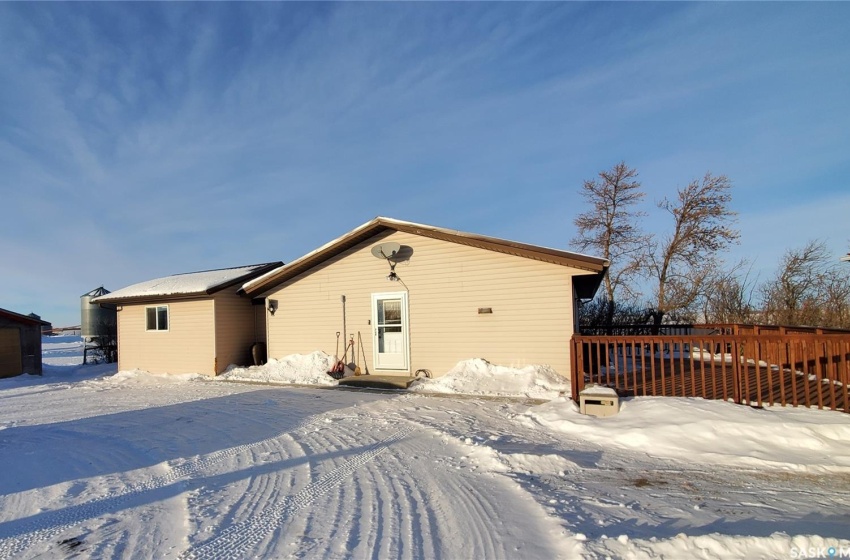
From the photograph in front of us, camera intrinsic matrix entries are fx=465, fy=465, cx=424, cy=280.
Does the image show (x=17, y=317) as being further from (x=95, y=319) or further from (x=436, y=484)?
(x=436, y=484)

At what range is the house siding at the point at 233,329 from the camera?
14.9 metres

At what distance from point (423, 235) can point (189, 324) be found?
8.78 m

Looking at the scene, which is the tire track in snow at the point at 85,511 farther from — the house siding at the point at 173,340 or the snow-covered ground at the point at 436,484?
the house siding at the point at 173,340

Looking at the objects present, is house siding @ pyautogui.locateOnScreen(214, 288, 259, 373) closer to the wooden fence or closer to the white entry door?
the white entry door

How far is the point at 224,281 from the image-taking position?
1507 cm

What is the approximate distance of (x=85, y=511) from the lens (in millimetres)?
4336

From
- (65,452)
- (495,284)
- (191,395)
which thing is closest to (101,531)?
(65,452)

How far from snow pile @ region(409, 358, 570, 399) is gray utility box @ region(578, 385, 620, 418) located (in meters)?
1.95

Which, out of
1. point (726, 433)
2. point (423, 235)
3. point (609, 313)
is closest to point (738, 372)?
point (726, 433)

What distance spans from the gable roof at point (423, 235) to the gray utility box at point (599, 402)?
11.6ft

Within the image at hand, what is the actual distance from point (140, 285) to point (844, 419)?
66.8 feet

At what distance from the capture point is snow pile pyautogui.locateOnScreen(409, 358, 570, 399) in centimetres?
975

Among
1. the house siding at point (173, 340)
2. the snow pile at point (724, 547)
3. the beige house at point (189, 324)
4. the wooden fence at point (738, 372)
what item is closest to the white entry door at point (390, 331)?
the wooden fence at point (738, 372)

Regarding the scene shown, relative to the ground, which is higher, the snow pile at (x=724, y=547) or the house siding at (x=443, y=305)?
the house siding at (x=443, y=305)
